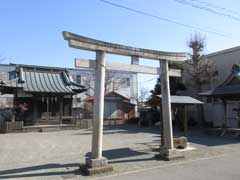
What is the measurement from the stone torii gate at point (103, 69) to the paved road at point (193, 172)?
0.78 m

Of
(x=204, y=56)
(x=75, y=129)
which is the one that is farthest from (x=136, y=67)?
(x=204, y=56)

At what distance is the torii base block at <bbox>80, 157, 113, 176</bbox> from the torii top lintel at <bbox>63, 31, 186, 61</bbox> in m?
3.10

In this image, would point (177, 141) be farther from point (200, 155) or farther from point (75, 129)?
point (75, 129)

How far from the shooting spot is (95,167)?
7098 millimetres

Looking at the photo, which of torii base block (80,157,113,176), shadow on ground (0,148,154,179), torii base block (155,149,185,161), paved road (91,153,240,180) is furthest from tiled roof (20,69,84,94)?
paved road (91,153,240,180)

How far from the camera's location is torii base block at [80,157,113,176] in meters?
6.95

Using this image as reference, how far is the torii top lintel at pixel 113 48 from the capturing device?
7165mm

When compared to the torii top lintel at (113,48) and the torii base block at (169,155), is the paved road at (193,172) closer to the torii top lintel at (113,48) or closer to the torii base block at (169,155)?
the torii base block at (169,155)

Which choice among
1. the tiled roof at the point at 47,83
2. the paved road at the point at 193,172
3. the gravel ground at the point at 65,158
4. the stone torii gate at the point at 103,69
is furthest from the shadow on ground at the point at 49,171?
the tiled roof at the point at 47,83

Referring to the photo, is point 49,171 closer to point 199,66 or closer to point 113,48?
point 113,48

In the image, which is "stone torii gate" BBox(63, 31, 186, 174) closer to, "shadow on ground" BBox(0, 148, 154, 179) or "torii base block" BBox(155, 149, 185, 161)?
"torii base block" BBox(155, 149, 185, 161)

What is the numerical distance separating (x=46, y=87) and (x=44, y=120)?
2.52 metres

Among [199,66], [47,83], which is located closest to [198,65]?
[199,66]

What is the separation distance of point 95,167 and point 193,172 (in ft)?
8.43
